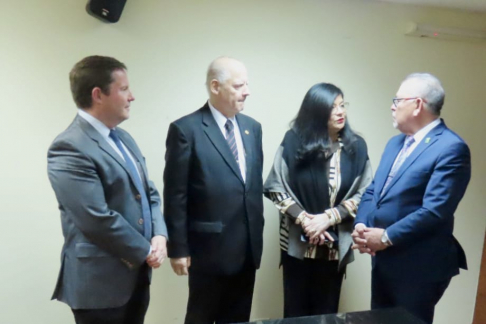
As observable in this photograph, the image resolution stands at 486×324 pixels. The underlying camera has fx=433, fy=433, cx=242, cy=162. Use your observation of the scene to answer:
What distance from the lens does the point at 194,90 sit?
2498 mm

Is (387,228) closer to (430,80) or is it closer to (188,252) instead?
(430,80)

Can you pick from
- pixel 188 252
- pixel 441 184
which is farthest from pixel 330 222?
pixel 188 252

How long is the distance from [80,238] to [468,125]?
2655 mm

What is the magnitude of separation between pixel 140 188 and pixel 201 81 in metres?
0.98

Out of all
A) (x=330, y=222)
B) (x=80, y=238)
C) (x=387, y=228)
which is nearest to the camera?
(x=80, y=238)

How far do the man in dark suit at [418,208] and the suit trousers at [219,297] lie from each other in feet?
1.99

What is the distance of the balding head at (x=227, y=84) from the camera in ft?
6.50

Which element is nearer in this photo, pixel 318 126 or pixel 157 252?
pixel 157 252

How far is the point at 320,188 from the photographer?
220cm

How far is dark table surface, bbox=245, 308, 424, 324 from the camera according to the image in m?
1.49

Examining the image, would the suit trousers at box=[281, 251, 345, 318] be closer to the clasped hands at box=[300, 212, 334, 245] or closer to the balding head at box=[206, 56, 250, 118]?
the clasped hands at box=[300, 212, 334, 245]

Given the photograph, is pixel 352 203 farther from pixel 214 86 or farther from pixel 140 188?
pixel 140 188

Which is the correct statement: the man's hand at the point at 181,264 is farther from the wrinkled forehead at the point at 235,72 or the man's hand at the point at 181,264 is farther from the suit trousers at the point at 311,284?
the wrinkled forehead at the point at 235,72

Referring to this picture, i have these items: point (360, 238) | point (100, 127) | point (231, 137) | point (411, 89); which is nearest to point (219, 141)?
Result: point (231, 137)
